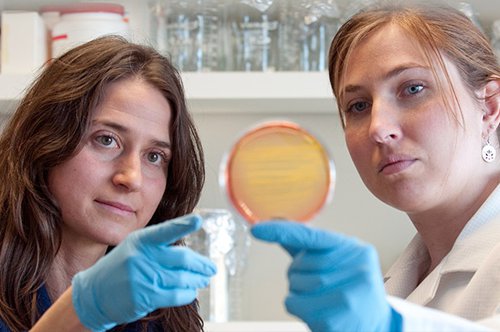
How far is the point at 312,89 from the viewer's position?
7.52ft

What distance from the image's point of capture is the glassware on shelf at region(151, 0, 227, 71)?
2.40 meters

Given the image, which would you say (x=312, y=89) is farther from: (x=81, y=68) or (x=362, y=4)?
(x=81, y=68)

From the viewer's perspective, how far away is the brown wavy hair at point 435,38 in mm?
1447

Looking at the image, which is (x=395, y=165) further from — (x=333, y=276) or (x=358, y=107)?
(x=333, y=276)

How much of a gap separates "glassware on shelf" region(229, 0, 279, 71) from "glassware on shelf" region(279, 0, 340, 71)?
3 centimetres

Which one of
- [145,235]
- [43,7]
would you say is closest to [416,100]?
[145,235]

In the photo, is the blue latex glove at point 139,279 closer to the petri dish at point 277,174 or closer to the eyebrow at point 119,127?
the petri dish at point 277,174

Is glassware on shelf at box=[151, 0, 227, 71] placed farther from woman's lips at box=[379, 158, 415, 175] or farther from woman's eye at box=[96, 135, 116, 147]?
woman's lips at box=[379, 158, 415, 175]

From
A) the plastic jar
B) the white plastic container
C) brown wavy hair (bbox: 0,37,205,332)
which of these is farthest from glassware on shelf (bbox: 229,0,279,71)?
brown wavy hair (bbox: 0,37,205,332)

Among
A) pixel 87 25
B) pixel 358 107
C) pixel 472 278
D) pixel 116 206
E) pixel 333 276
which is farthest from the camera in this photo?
pixel 87 25

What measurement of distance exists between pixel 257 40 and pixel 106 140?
0.86 meters

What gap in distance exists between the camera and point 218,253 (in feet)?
7.76

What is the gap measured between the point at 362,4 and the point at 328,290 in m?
1.41

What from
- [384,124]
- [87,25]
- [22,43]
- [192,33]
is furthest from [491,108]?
[22,43]
